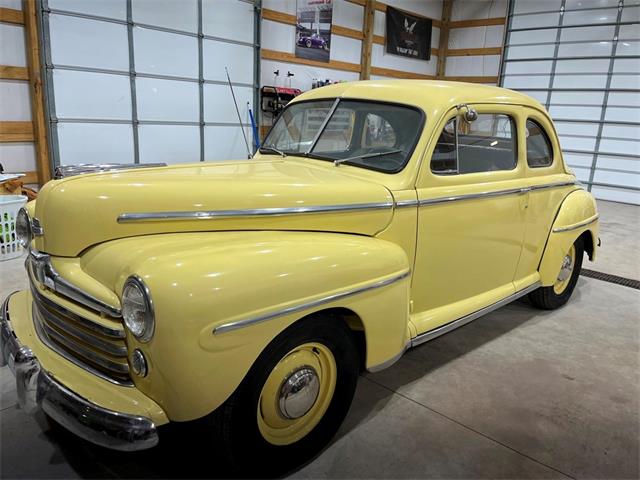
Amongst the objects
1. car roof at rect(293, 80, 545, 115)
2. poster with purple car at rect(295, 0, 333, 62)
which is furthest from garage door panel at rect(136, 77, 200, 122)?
car roof at rect(293, 80, 545, 115)

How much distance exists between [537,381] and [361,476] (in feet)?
4.69

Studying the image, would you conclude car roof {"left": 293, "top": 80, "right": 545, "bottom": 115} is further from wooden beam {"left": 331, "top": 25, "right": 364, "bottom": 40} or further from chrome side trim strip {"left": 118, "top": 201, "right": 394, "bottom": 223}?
wooden beam {"left": 331, "top": 25, "right": 364, "bottom": 40}

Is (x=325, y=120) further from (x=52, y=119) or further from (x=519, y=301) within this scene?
(x=52, y=119)

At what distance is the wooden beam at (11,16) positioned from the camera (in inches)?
233

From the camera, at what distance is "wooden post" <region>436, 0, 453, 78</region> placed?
1264 centimetres

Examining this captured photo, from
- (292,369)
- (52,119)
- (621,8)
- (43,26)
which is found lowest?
(292,369)

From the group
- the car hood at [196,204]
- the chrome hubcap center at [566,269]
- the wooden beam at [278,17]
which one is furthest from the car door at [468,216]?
the wooden beam at [278,17]

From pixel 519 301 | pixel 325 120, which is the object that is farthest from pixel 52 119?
pixel 519 301

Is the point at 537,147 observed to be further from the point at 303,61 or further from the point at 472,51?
the point at 472,51

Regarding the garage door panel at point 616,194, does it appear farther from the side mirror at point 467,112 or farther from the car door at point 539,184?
the side mirror at point 467,112

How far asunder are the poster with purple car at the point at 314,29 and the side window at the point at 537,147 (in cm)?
686

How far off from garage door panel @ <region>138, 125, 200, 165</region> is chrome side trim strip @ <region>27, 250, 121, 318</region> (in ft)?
19.1

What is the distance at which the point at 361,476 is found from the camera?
2057mm

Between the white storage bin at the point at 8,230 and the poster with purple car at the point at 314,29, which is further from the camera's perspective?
the poster with purple car at the point at 314,29
